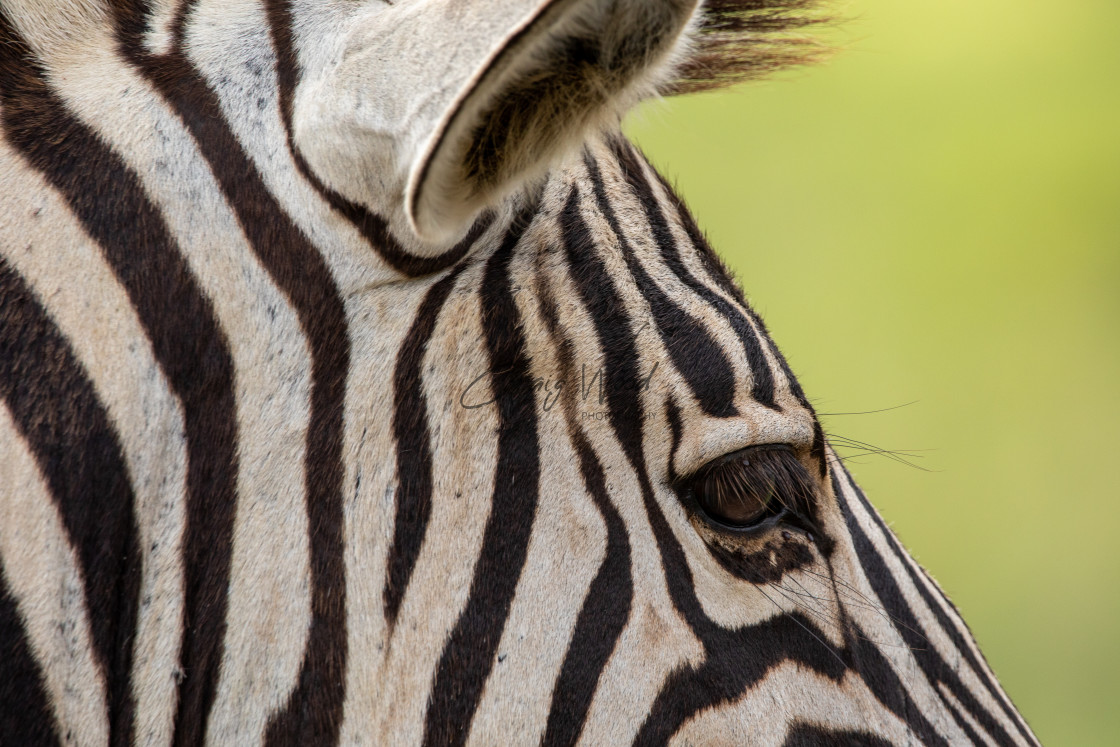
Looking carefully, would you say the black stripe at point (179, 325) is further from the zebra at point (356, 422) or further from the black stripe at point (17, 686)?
the black stripe at point (17, 686)

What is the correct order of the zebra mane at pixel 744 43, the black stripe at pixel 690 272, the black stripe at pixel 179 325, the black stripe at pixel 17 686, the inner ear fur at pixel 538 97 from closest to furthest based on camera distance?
the inner ear fur at pixel 538 97 < the black stripe at pixel 17 686 < the black stripe at pixel 179 325 < the black stripe at pixel 690 272 < the zebra mane at pixel 744 43

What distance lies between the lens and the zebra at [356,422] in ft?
4.76

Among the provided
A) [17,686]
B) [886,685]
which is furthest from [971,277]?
[17,686]

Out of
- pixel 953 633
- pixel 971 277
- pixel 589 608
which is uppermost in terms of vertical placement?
pixel 589 608

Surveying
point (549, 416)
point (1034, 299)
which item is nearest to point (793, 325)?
point (1034, 299)

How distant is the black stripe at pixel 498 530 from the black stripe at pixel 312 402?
7.0 inches

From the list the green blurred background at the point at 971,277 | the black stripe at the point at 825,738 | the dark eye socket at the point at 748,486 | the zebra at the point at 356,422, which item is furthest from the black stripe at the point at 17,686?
the green blurred background at the point at 971,277

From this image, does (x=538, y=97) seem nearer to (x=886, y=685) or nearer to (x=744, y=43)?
(x=744, y=43)

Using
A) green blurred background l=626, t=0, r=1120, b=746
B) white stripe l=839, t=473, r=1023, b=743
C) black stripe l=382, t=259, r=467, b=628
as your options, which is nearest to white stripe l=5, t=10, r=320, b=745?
black stripe l=382, t=259, r=467, b=628

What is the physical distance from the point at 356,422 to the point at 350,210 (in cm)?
34

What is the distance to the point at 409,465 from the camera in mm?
1590

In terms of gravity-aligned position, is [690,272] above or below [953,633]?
above

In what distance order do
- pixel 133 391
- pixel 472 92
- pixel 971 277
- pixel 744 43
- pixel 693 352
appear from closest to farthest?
pixel 472 92
pixel 133 391
pixel 693 352
pixel 744 43
pixel 971 277

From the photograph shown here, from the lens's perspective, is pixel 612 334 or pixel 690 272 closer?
pixel 612 334
